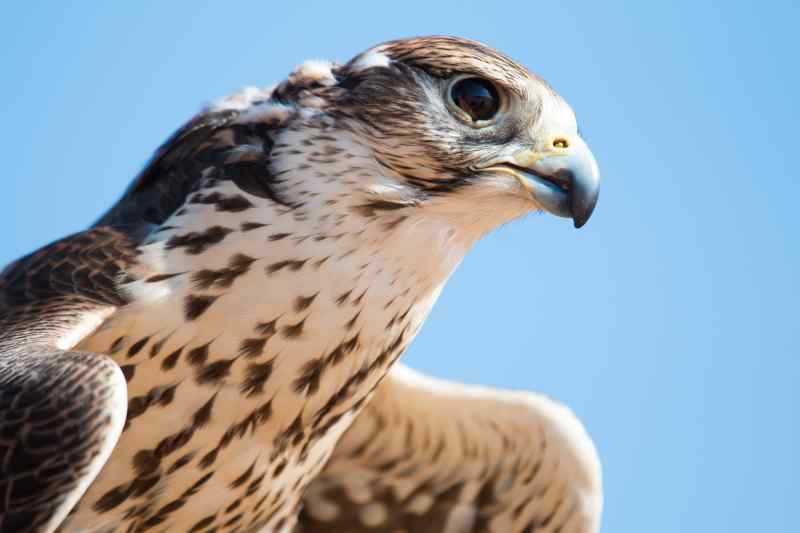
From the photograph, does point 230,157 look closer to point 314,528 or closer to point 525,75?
point 525,75

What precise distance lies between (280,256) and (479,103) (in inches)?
28.3

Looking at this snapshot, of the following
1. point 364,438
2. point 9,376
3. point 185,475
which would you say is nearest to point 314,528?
point 364,438

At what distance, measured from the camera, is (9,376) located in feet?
11.3

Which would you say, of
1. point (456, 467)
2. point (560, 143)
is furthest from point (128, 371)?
point (456, 467)

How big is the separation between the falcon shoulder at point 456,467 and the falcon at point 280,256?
1.01 metres

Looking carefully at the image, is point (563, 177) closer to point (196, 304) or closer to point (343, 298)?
point (343, 298)

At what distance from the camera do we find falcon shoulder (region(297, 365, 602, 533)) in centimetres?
521

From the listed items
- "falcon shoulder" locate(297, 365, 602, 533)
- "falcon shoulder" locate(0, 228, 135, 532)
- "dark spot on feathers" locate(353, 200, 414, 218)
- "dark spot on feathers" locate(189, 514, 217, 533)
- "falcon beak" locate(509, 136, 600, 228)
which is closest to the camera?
"falcon shoulder" locate(0, 228, 135, 532)

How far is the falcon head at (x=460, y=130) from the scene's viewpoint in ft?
12.9

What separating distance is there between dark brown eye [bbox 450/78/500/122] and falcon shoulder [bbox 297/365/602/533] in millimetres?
1368

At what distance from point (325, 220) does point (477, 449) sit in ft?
5.67

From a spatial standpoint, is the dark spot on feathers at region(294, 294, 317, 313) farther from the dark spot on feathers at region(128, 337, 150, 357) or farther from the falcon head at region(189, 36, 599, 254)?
the dark spot on feathers at region(128, 337, 150, 357)

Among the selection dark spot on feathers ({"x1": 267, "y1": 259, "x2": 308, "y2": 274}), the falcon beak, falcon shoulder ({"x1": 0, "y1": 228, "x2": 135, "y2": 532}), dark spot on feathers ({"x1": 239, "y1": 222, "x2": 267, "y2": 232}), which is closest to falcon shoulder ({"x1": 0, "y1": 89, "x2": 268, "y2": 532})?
falcon shoulder ({"x1": 0, "y1": 228, "x2": 135, "y2": 532})

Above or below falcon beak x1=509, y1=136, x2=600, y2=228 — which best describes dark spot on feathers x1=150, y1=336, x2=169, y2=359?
below
